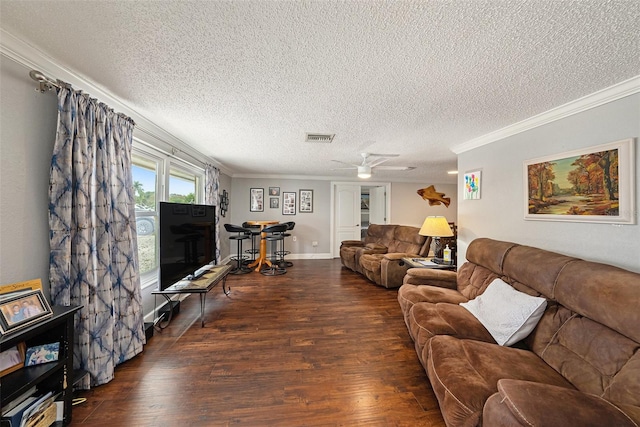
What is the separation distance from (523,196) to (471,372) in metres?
1.98

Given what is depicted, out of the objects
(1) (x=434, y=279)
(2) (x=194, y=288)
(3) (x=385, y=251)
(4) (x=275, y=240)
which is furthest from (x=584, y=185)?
(4) (x=275, y=240)

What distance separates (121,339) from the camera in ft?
6.35

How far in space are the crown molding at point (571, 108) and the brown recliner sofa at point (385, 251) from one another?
212 cm

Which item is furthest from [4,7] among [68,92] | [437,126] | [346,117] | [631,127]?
[631,127]

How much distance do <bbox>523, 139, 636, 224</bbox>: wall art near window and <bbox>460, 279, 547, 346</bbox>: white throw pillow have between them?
2.77ft

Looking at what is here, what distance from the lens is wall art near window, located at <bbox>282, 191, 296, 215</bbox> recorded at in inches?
243

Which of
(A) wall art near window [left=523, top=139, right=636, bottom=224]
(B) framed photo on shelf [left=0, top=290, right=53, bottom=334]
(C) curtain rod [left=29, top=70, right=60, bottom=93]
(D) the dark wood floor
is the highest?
(C) curtain rod [left=29, top=70, right=60, bottom=93]

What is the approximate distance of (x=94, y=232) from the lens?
1.67 meters

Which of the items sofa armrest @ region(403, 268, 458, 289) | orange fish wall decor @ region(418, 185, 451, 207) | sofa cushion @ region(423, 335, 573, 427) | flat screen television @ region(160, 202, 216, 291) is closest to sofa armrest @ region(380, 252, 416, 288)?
sofa armrest @ region(403, 268, 458, 289)

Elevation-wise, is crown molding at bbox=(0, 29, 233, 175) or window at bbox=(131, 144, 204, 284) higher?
crown molding at bbox=(0, 29, 233, 175)

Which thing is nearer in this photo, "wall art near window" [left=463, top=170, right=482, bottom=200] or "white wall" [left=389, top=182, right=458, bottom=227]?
"wall art near window" [left=463, top=170, right=482, bottom=200]

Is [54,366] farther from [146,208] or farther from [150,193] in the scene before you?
[150,193]

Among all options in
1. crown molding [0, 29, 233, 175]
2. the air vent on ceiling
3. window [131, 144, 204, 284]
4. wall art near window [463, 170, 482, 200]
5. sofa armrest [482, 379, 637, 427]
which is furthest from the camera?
wall art near window [463, 170, 482, 200]

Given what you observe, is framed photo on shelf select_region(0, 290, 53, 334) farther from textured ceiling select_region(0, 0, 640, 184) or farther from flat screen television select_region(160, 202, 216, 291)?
textured ceiling select_region(0, 0, 640, 184)
